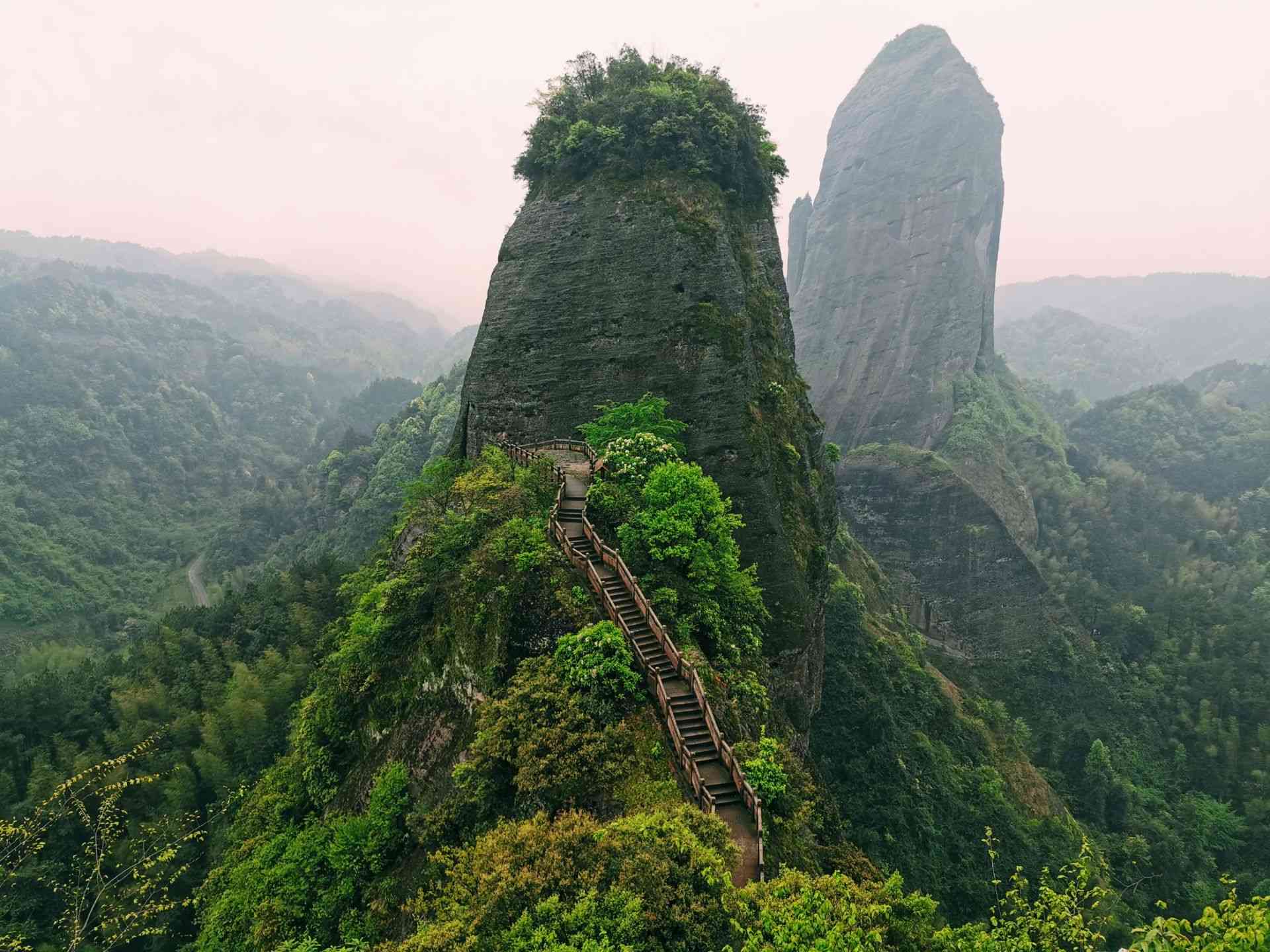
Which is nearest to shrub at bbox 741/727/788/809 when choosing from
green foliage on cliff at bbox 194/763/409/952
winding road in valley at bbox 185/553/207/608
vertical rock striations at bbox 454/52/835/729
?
green foliage on cliff at bbox 194/763/409/952

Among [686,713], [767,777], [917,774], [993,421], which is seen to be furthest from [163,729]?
[993,421]

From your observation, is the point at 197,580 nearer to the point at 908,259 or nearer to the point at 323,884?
the point at 323,884

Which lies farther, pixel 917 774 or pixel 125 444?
pixel 125 444

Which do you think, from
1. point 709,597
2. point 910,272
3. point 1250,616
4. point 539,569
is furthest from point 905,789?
point 910,272

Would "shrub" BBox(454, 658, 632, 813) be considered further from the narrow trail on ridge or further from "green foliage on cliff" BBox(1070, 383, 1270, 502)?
"green foliage on cliff" BBox(1070, 383, 1270, 502)

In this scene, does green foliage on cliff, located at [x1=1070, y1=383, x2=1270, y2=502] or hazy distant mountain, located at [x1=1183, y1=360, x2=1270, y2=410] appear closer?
green foliage on cliff, located at [x1=1070, y1=383, x2=1270, y2=502]

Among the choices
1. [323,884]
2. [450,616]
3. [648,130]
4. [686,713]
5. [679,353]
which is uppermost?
[648,130]

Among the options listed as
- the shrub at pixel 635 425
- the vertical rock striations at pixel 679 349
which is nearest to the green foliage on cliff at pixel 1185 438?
the vertical rock striations at pixel 679 349
